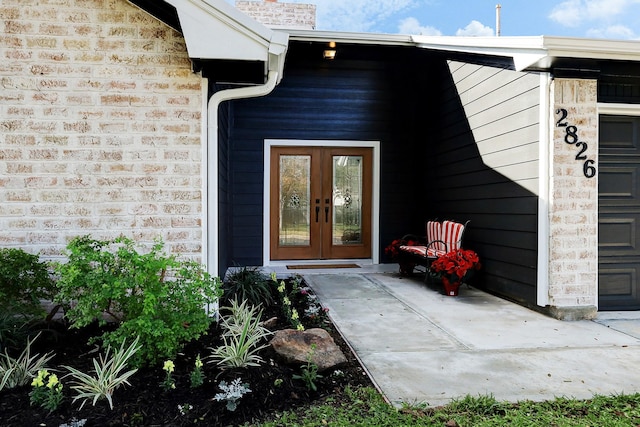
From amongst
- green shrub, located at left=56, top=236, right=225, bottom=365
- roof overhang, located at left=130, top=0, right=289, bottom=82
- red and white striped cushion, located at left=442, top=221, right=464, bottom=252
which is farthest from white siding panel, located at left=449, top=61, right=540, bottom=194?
green shrub, located at left=56, top=236, right=225, bottom=365

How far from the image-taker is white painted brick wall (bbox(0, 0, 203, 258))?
3.39 meters

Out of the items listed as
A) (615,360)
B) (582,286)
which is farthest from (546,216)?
(615,360)

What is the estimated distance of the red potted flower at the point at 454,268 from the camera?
5.09 metres

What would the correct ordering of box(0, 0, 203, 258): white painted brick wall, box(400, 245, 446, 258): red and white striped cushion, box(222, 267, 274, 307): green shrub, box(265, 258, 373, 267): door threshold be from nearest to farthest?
1. box(0, 0, 203, 258): white painted brick wall
2. box(222, 267, 274, 307): green shrub
3. box(400, 245, 446, 258): red and white striped cushion
4. box(265, 258, 373, 267): door threshold

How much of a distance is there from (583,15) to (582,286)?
25465 mm

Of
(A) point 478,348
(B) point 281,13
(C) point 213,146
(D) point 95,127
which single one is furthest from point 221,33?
(B) point 281,13

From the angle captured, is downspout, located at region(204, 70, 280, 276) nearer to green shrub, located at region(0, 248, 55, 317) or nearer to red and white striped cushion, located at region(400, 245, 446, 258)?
green shrub, located at region(0, 248, 55, 317)

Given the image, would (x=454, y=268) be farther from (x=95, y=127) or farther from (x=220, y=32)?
(x=95, y=127)

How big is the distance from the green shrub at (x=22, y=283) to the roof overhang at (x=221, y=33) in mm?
1794

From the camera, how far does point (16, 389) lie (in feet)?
8.07

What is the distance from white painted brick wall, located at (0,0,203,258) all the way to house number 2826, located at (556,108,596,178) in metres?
3.23

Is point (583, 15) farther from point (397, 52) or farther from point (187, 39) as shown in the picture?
point (187, 39)

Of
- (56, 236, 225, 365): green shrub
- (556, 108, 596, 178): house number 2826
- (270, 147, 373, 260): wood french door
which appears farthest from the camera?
(270, 147, 373, 260): wood french door

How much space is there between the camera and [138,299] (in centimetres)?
275
